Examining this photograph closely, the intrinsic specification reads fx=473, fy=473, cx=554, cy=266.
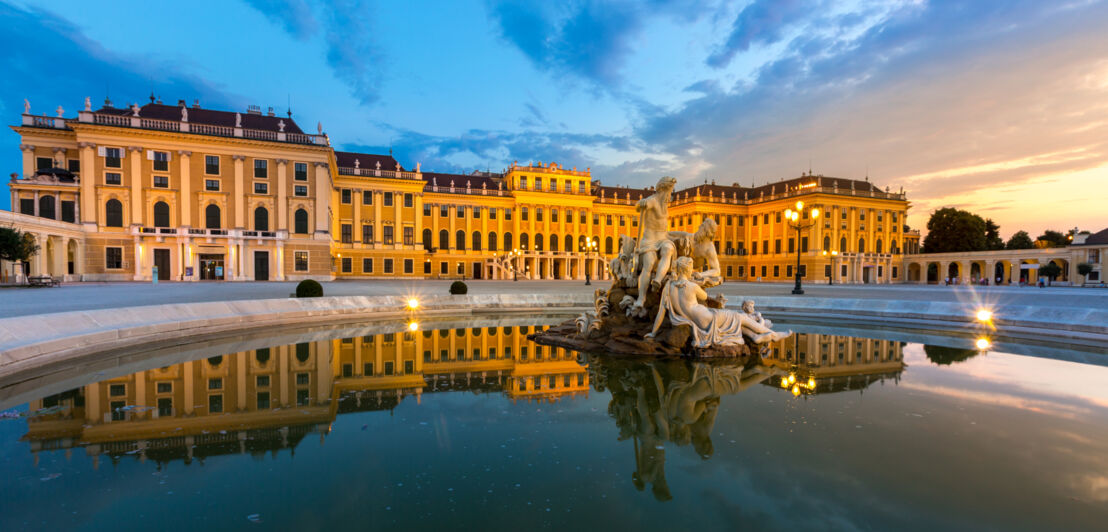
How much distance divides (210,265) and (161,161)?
28.8ft

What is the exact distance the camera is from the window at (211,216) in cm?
3816

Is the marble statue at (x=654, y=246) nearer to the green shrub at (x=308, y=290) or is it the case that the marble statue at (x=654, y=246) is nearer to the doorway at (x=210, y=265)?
the green shrub at (x=308, y=290)

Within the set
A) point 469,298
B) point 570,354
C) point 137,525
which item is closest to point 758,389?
point 570,354

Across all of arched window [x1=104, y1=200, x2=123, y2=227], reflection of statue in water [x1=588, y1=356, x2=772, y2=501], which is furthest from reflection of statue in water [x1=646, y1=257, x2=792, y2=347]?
arched window [x1=104, y1=200, x2=123, y2=227]

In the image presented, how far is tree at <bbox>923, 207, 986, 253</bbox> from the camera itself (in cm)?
6288

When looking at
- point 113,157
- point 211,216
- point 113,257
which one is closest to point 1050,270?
point 211,216

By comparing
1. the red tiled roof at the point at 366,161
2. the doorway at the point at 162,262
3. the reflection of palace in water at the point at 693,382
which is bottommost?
the reflection of palace in water at the point at 693,382

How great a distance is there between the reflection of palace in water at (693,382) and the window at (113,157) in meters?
44.7

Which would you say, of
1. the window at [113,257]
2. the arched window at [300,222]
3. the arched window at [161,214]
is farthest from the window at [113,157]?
the arched window at [300,222]

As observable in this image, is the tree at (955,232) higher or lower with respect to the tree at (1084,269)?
higher

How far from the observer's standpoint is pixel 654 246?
10617 millimetres

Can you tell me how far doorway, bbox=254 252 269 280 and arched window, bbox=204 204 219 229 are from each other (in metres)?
3.96

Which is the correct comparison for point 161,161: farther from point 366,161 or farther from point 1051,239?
point 1051,239

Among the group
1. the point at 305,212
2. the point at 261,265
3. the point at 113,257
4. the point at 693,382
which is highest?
the point at 305,212
